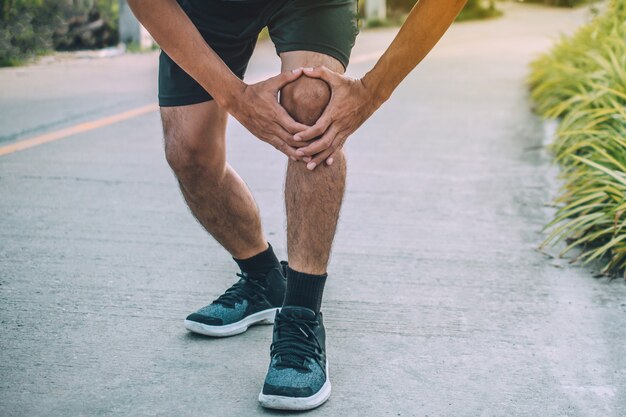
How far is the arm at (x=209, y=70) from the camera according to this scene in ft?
8.51

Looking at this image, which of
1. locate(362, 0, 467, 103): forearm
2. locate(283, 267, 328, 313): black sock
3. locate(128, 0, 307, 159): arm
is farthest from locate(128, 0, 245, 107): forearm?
locate(283, 267, 328, 313): black sock

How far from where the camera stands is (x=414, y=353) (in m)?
2.98

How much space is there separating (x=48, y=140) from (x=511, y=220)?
343cm

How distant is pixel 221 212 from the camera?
10.2 ft

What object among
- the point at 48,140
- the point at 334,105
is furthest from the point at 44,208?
the point at 334,105

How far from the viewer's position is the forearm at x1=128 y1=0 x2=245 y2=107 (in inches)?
104

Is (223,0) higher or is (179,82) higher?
(223,0)

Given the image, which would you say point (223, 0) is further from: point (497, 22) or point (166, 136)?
point (497, 22)

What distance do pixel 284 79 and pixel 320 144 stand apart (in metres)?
0.21

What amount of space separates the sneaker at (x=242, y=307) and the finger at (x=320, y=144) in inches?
30.4

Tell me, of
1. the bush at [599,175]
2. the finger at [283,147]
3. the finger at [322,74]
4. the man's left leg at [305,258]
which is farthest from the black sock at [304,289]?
the bush at [599,175]

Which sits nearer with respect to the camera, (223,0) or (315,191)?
(315,191)

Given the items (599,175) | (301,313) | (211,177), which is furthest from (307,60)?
(599,175)

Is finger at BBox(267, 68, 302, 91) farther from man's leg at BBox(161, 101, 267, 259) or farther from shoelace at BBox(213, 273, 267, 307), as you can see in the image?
shoelace at BBox(213, 273, 267, 307)
